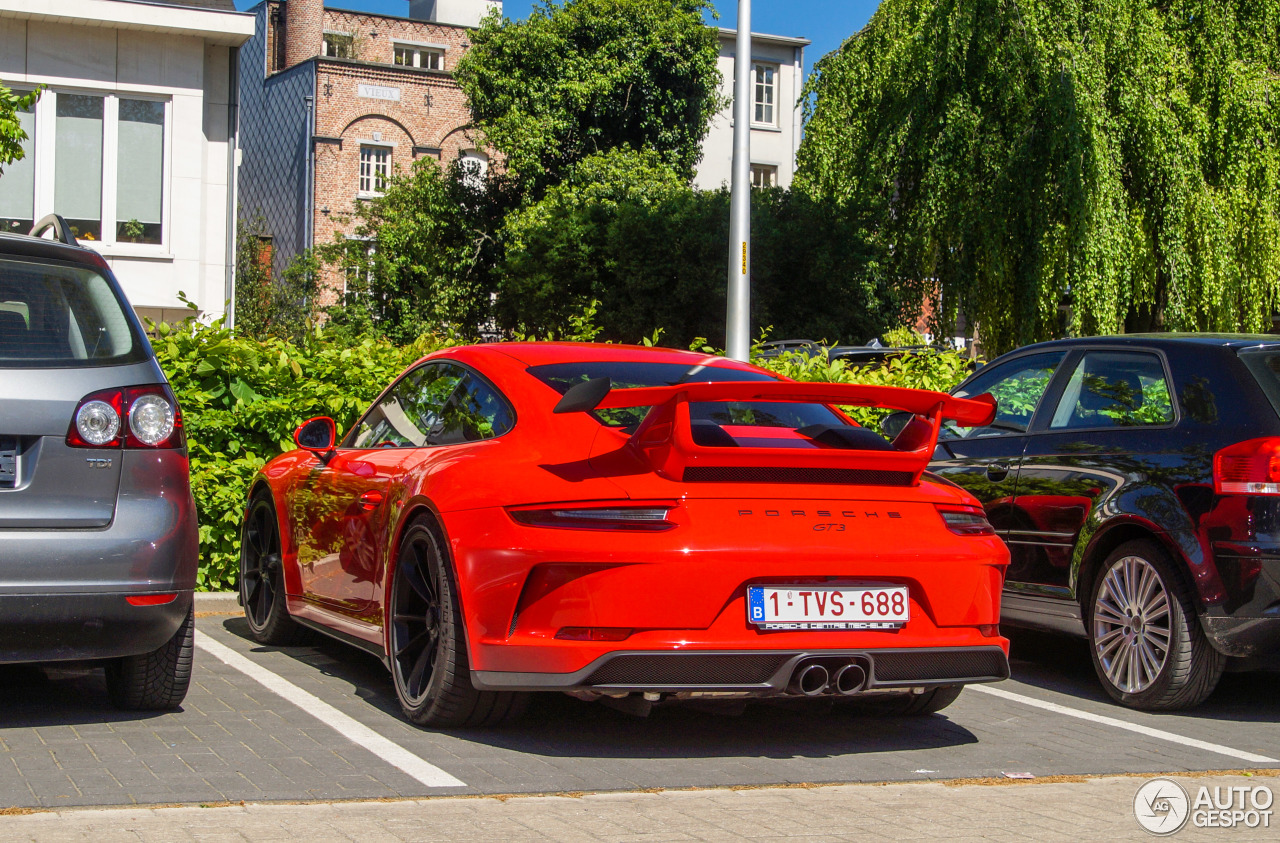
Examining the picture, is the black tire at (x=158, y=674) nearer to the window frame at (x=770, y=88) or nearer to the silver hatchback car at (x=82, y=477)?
the silver hatchback car at (x=82, y=477)

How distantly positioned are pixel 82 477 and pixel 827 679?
2534 millimetres

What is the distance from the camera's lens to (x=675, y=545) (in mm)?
4395

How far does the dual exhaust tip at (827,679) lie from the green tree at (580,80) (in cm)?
3426

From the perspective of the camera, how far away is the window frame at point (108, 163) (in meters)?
18.0

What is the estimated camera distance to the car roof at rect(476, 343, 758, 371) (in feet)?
18.1

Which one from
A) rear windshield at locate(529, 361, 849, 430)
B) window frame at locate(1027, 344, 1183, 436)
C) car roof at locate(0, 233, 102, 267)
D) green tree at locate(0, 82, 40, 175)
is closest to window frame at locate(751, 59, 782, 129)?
green tree at locate(0, 82, 40, 175)

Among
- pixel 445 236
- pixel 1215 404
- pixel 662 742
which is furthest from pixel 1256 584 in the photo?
pixel 445 236

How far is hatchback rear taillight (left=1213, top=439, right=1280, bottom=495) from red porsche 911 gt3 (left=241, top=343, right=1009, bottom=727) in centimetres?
131

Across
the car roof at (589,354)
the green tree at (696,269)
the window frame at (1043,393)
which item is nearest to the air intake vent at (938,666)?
the car roof at (589,354)

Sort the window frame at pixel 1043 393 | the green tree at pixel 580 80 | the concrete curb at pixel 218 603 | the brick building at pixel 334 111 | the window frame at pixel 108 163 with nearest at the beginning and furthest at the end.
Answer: the window frame at pixel 1043 393 → the concrete curb at pixel 218 603 → the window frame at pixel 108 163 → the green tree at pixel 580 80 → the brick building at pixel 334 111

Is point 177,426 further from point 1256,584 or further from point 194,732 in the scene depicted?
point 1256,584

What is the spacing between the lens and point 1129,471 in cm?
615

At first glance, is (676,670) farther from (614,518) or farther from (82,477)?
(82,477)

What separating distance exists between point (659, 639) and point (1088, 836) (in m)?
1.36
